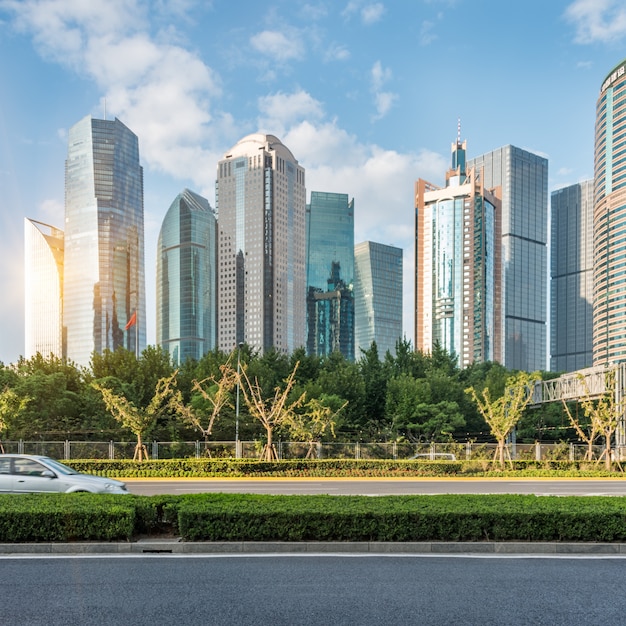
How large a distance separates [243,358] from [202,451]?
2229cm

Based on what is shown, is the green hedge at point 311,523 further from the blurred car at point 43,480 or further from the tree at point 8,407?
the tree at point 8,407

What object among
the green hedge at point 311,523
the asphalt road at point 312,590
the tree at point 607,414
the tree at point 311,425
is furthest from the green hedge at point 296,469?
the asphalt road at point 312,590

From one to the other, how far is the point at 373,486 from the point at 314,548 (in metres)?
15.7

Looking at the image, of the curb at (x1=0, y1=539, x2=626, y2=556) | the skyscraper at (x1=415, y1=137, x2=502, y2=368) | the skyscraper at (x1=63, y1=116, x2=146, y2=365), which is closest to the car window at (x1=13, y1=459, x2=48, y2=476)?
the curb at (x1=0, y1=539, x2=626, y2=556)

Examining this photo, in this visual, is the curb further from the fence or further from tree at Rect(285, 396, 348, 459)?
tree at Rect(285, 396, 348, 459)

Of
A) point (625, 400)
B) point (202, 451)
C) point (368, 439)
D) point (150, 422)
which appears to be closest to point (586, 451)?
point (625, 400)

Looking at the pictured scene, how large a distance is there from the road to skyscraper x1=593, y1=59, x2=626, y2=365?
322ft

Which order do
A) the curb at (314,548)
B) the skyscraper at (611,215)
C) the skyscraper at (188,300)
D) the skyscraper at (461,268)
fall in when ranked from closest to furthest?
1. the curb at (314,548)
2. the skyscraper at (611,215)
3. the skyscraper at (461,268)
4. the skyscraper at (188,300)

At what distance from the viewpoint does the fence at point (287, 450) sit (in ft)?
113

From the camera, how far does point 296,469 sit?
106ft

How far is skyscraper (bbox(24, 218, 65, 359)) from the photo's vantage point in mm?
189500

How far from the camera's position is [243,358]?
58812mm

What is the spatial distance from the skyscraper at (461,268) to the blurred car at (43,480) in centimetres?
15886

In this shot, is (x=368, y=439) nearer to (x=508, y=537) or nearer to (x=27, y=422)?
(x=27, y=422)
